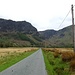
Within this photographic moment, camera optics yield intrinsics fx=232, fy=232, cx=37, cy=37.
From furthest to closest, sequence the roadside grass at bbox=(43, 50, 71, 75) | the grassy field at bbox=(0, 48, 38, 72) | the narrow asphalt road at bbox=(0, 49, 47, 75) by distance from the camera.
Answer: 1. the grassy field at bbox=(0, 48, 38, 72)
2. the roadside grass at bbox=(43, 50, 71, 75)
3. the narrow asphalt road at bbox=(0, 49, 47, 75)

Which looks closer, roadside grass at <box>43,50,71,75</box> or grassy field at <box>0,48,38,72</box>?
roadside grass at <box>43,50,71,75</box>

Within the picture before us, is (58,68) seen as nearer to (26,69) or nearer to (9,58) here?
(26,69)

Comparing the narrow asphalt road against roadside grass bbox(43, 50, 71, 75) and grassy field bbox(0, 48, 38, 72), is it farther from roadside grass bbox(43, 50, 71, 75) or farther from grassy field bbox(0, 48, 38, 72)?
grassy field bbox(0, 48, 38, 72)

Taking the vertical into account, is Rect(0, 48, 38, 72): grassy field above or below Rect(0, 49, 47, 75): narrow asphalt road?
below

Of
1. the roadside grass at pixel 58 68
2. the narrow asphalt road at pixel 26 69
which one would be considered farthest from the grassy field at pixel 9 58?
the roadside grass at pixel 58 68

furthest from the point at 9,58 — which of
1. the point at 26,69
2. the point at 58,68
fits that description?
the point at 58,68

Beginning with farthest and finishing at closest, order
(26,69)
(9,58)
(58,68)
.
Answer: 1. (9,58)
2. (58,68)
3. (26,69)

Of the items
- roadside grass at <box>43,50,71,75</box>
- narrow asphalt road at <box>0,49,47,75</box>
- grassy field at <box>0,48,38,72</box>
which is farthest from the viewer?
grassy field at <box>0,48,38,72</box>

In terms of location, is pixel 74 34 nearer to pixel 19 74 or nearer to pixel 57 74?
pixel 57 74

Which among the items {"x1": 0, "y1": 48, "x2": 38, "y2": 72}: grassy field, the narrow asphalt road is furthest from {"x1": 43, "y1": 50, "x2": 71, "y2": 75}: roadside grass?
{"x1": 0, "y1": 48, "x2": 38, "y2": 72}: grassy field

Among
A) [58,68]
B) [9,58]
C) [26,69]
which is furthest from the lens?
[9,58]

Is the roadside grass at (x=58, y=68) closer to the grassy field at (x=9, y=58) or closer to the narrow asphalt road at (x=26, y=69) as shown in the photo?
the narrow asphalt road at (x=26, y=69)

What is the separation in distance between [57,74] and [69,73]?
961 mm

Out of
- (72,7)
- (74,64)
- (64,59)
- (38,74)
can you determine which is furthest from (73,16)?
→ (38,74)
